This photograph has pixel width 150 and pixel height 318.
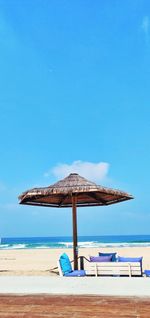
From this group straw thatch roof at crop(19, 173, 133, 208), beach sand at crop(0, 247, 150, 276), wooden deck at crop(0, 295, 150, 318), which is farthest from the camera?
beach sand at crop(0, 247, 150, 276)

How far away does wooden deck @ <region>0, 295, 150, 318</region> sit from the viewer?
3.37m

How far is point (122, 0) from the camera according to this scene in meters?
8.41

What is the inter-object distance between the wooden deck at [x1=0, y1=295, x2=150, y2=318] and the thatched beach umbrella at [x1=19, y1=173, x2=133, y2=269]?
297cm

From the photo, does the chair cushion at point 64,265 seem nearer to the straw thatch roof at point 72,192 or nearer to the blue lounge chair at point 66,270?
the blue lounge chair at point 66,270

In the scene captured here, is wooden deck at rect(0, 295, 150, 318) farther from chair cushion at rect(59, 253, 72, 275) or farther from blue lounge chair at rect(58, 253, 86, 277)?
chair cushion at rect(59, 253, 72, 275)

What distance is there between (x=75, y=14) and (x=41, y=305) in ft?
24.3

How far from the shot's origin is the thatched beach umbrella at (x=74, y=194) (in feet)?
23.0

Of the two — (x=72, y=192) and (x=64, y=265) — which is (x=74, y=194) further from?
(x=64, y=265)

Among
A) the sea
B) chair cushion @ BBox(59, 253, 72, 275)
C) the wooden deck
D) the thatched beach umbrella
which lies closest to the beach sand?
chair cushion @ BBox(59, 253, 72, 275)

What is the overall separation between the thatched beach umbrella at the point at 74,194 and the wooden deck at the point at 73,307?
297 centimetres

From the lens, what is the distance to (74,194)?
8.18 m

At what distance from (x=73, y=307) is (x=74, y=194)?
4.59 m

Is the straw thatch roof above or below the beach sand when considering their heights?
above

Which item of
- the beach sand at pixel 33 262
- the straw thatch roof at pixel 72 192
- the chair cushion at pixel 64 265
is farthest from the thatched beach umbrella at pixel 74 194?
the beach sand at pixel 33 262
